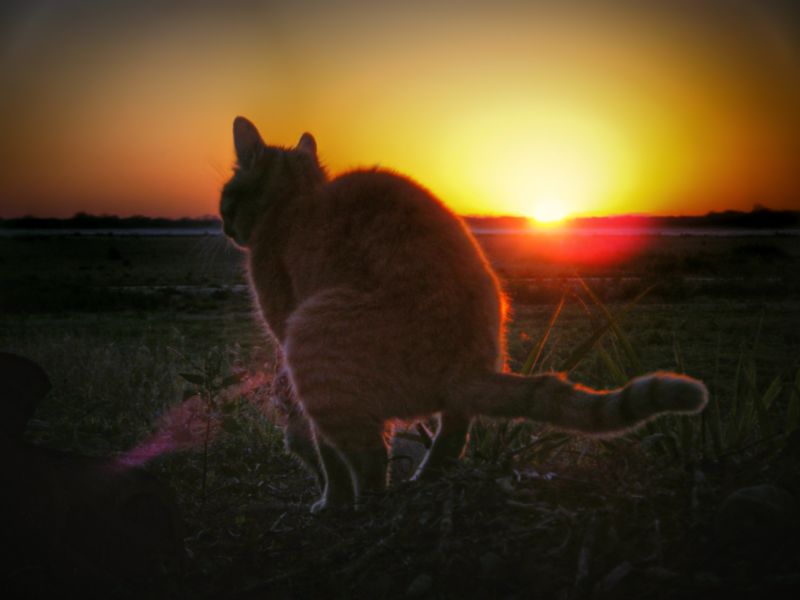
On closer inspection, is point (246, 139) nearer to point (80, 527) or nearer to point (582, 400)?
point (80, 527)

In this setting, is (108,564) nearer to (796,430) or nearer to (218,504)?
(218,504)

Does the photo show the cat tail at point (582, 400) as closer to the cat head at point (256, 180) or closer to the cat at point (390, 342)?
the cat at point (390, 342)

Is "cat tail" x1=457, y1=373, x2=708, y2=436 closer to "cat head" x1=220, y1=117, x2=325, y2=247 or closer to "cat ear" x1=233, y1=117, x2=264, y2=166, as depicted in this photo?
"cat head" x1=220, y1=117, x2=325, y2=247

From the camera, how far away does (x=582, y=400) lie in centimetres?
297

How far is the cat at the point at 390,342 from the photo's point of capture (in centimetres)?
312

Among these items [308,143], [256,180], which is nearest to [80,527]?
[256,180]

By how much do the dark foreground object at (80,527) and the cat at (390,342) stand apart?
2.73ft

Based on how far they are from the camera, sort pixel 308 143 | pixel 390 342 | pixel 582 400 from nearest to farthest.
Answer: pixel 582 400
pixel 390 342
pixel 308 143

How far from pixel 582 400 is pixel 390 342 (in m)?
0.92

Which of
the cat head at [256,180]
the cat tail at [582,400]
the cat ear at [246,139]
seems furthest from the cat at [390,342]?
the cat ear at [246,139]

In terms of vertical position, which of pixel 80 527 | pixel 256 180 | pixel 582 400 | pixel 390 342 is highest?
pixel 256 180

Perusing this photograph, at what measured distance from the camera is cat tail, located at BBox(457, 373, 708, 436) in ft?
8.80

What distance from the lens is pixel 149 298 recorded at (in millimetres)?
18234

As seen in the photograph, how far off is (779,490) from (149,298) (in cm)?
1723
